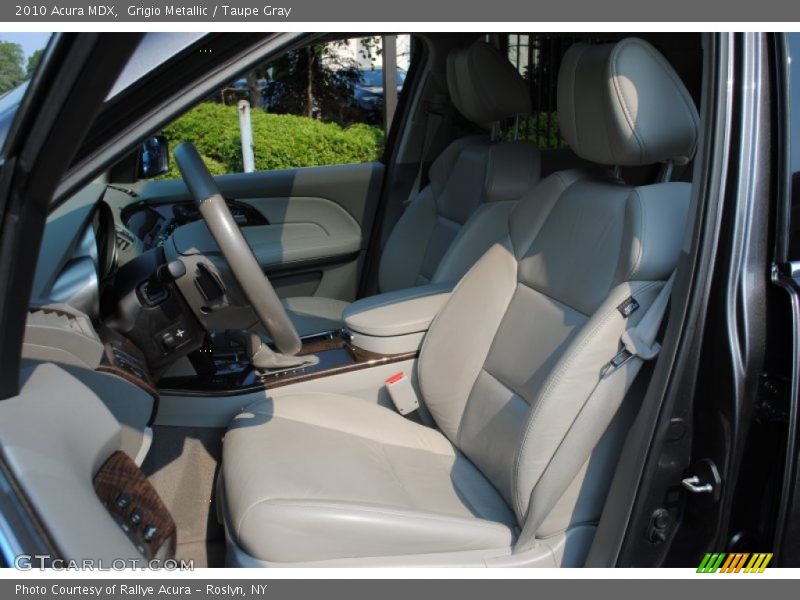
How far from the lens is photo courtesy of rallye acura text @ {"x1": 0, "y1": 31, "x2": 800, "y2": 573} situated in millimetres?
1066

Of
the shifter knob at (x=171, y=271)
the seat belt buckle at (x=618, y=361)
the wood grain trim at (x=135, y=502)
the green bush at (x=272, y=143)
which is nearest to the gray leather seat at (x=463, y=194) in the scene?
the shifter knob at (x=171, y=271)

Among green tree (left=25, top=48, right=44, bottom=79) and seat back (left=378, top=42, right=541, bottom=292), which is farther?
seat back (left=378, top=42, right=541, bottom=292)

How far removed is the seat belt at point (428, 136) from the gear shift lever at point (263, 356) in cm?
124

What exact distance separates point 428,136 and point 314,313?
986 mm

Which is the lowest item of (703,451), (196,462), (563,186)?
(196,462)

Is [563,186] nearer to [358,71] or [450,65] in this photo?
[450,65]

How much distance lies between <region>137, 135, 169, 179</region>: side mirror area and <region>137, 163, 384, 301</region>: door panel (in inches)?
39.8

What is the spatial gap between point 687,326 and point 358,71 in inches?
254

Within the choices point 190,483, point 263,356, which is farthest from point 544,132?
point 190,483

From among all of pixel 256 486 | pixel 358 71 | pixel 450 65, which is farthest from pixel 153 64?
pixel 358 71

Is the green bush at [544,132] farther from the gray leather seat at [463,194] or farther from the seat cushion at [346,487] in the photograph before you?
the seat cushion at [346,487]

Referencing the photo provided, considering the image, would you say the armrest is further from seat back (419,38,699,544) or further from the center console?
seat back (419,38,699,544)

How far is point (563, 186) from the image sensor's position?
1973 millimetres

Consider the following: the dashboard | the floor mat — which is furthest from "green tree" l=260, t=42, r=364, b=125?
the floor mat
